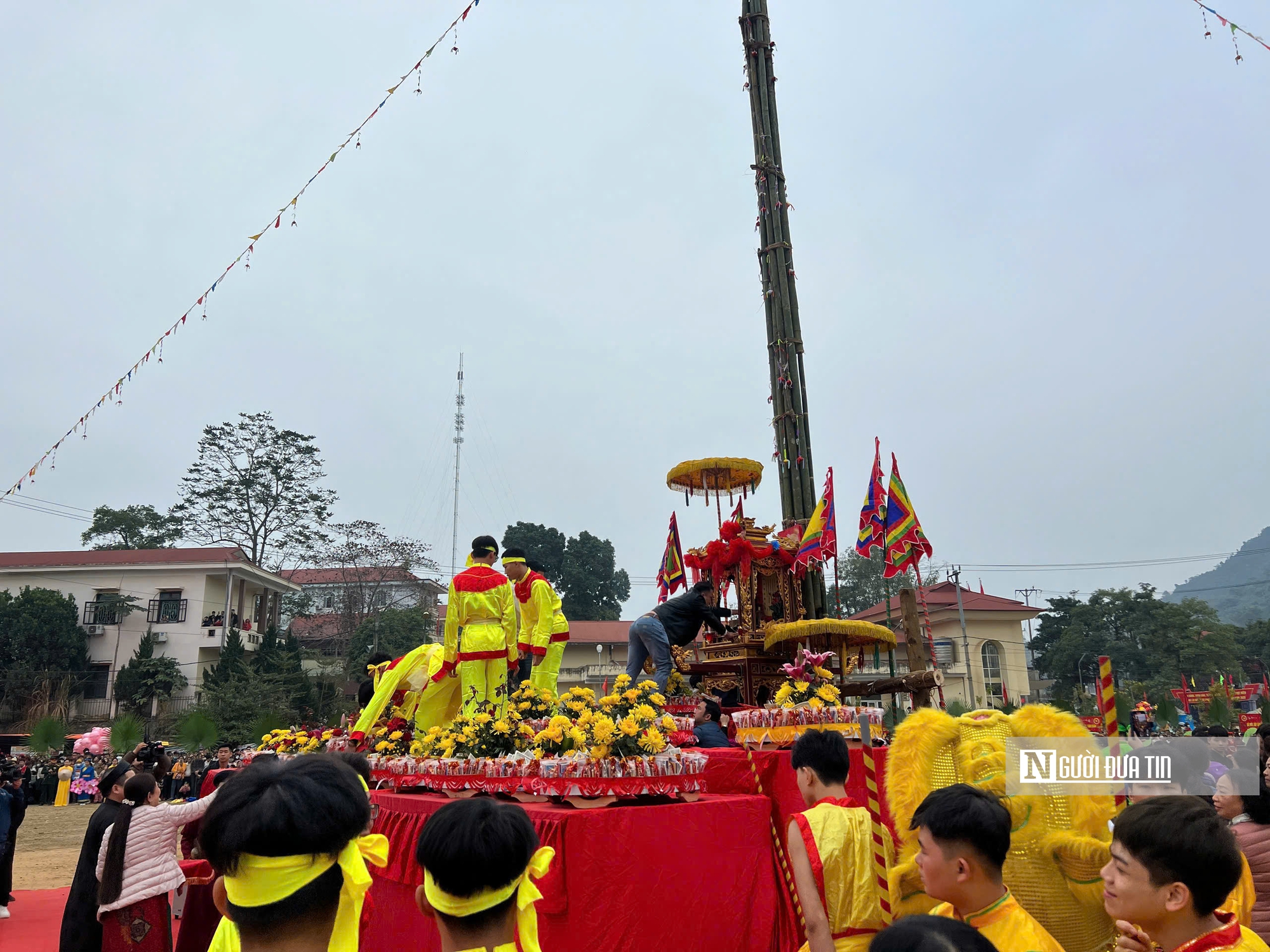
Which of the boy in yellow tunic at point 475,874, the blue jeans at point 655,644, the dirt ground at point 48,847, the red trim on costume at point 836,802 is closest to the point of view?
the boy in yellow tunic at point 475,874

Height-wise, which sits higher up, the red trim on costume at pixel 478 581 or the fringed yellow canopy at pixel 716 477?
the fringed yellow canopy at pixel 716 477

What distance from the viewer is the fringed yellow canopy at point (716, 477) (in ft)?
38.9

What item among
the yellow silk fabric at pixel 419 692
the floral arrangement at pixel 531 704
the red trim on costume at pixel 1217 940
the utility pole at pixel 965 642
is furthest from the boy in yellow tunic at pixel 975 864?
the utility pole at pixel 965 642

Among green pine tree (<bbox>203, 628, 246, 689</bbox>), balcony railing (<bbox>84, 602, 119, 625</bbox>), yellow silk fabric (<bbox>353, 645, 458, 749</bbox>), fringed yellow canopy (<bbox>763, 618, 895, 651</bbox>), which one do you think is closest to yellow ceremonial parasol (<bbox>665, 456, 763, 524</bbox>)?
fringed yellow canopy (<bbox>763, 618, 895, 651</bbox>)

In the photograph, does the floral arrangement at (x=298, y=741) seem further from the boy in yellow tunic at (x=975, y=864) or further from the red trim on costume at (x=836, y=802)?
the boy in yellow tunic at (x=975, y=864)

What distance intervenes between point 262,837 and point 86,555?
35.8m

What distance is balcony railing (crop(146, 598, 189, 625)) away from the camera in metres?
29.7

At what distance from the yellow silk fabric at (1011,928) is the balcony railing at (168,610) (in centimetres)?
3230

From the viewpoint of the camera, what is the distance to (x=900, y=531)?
11039mm

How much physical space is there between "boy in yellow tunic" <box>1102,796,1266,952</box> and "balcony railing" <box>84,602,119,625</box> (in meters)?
33.4

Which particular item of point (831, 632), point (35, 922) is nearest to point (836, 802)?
point (831, 632)

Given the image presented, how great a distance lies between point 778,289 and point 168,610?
26077 mm

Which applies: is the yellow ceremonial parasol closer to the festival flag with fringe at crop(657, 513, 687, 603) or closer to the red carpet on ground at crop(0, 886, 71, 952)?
the festival flag with fringe at crop(657, 513, 687, 603)

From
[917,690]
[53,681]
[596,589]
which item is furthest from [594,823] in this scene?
[596,589]
